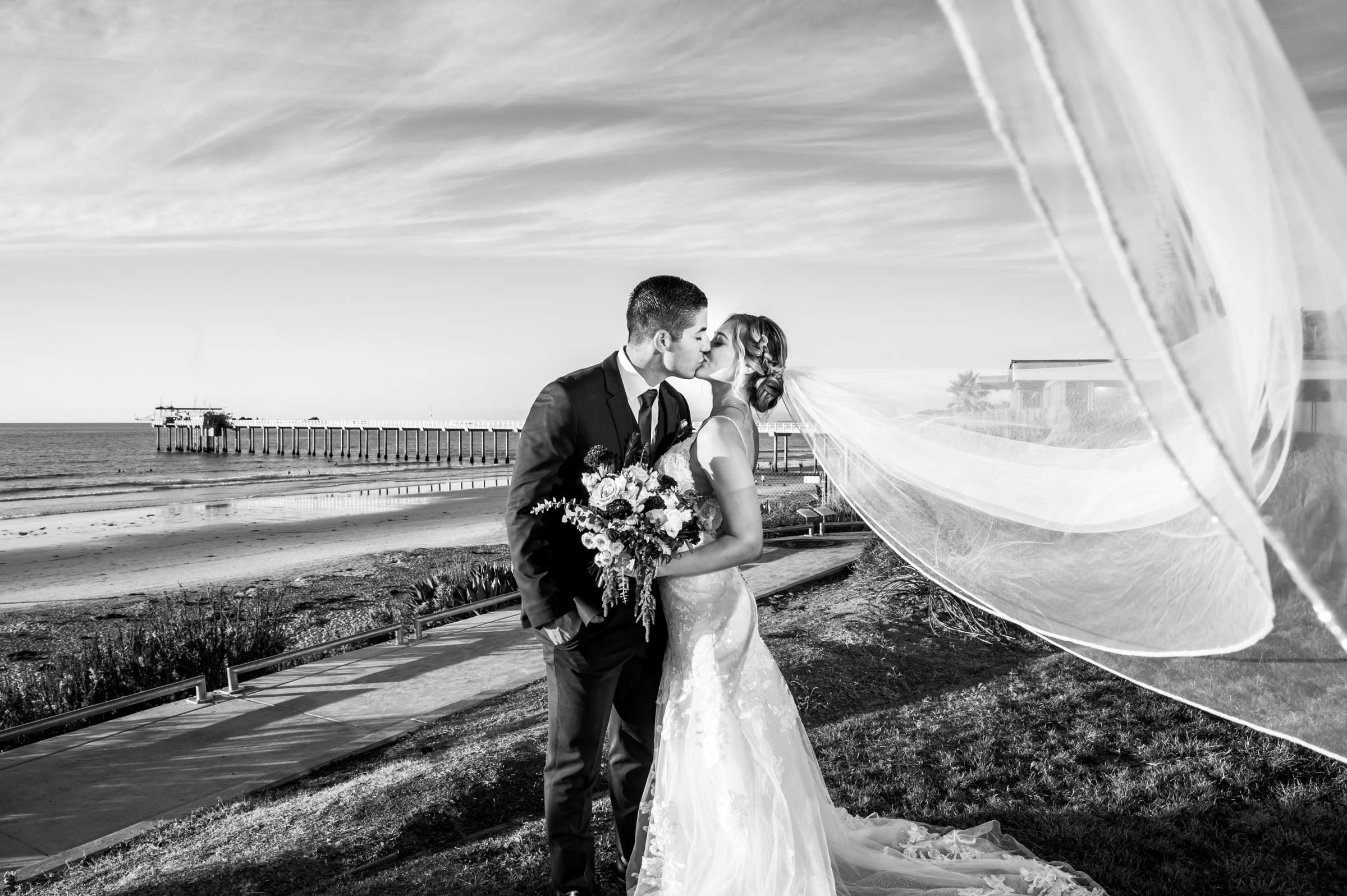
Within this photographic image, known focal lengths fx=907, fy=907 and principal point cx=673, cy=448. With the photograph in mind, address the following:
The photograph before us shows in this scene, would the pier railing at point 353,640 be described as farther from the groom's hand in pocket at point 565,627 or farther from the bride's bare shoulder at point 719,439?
the bride's bare shoulder at point 719,439

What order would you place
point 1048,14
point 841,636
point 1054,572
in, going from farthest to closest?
point 841,636, point 1054,572, point 1048,14

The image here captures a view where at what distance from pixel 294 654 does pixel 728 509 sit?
16.5 feet

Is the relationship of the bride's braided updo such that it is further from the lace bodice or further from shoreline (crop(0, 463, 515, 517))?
shoreline (crop(0, 463, 515, 517))

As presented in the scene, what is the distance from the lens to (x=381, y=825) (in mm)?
4152

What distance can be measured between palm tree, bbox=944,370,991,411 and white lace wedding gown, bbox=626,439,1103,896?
1412mm

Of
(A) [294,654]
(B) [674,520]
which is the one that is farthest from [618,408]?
(A) [294,654]

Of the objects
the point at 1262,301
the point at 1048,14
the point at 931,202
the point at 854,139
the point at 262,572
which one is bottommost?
the point at 262,572

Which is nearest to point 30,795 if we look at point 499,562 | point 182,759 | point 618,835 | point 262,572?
point 182,759

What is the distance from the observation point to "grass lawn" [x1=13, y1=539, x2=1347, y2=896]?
3.67 metres

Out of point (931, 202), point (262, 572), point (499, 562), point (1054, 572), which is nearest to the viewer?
point (1054, 572)

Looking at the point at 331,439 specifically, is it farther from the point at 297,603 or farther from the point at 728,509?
the point at 728,509

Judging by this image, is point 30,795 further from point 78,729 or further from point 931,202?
point 931,202

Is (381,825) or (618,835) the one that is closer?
(618,835)

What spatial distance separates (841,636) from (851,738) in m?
2.02
